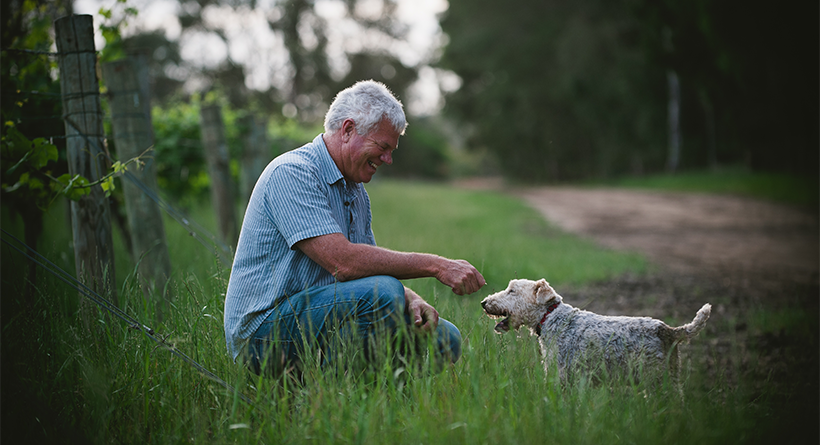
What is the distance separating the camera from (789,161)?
22359 mm

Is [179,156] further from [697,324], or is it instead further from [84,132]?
[697,324]

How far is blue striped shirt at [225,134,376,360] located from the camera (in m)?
3.14

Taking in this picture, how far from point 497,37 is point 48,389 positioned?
124 feet

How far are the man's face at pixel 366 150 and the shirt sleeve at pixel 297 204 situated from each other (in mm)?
301

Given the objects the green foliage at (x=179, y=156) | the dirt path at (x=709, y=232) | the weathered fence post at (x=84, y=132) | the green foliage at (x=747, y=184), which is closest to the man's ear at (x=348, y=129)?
the weathered fence post at (x=84, y=132)

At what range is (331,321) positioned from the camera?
315 centimetres

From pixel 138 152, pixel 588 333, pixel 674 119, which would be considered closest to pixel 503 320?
pixel 588 333

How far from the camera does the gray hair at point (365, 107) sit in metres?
3.43

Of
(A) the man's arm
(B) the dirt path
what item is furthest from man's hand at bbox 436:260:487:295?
(B) the dirt path

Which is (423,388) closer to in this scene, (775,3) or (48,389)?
(48,389)

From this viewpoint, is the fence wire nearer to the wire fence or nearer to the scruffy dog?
the wire fence

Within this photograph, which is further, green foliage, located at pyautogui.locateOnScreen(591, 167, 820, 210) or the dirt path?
green foliage, located at pyautogui.locateOnScreen(591, 167, 820, 210)

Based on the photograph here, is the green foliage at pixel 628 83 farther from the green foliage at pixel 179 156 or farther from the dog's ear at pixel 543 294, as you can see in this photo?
the dog's ear at pixel 543 294

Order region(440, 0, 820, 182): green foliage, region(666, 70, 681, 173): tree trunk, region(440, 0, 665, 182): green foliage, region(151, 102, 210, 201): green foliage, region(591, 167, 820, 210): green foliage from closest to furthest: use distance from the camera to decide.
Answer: region(151, 102, 210, 201): green foliage
region(591, 167, 820, 210): green foliage
region(440, 0, 820, 182): green foliage
region(666, 70, 681, 173): tree trunk
region(440, 0, 665, 182): green foliage
